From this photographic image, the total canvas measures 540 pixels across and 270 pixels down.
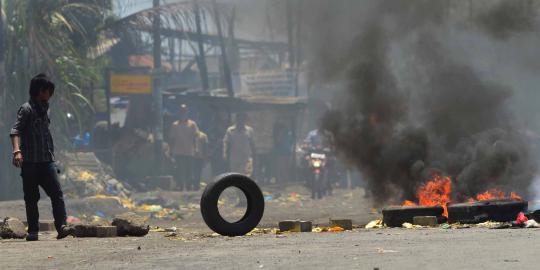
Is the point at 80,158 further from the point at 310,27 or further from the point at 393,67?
the point at 393,67

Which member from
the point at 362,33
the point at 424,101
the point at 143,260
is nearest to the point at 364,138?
the point at 424,101

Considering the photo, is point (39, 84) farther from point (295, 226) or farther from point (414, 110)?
point (414, 110)

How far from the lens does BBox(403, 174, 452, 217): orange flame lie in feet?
51.2

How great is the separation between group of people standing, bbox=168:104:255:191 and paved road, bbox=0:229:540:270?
16.5 m

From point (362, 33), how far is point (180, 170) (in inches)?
383

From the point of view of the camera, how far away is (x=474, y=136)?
55.6ft

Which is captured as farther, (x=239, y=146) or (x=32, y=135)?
(x=239, y=146)

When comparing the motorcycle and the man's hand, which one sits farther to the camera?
the motorcycle

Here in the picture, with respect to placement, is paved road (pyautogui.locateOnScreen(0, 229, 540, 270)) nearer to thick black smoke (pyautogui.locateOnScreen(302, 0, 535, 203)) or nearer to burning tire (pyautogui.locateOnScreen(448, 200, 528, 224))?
burning tire (pyautogui.locateOnScreen(448, 200, 528, 224))

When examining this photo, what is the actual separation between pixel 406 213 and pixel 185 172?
630 inches

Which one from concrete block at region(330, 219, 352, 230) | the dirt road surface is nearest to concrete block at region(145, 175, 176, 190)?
concrete block at region(330, 219, 352, 230)

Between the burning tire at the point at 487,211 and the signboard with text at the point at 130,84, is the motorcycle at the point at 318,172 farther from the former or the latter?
the burning tire at the point at 487,211

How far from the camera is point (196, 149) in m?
28.2

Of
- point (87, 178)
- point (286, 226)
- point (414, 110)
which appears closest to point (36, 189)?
point (286, 226)
